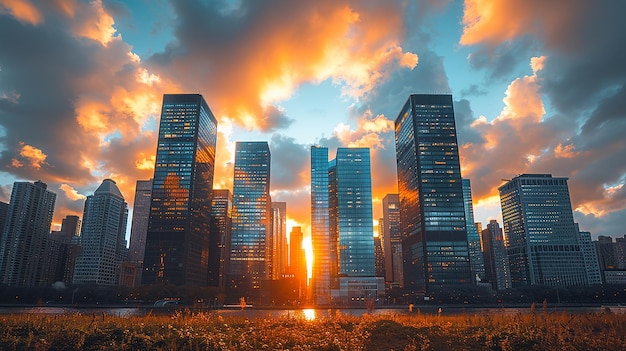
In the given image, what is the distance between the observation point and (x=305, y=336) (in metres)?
21.3

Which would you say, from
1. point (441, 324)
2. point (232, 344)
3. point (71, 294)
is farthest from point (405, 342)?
point (71, 294)

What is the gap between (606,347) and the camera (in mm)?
18641

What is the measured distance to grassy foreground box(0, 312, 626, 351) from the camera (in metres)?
18.2

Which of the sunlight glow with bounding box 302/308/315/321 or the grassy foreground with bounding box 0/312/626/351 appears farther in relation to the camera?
the sunlight glow with bounding box 302/308/315/321

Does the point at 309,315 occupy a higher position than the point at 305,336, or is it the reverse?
the point at 305,336

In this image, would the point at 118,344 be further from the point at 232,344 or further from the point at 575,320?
the point at 575,320

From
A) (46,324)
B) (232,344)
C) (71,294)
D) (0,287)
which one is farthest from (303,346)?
(0,287)

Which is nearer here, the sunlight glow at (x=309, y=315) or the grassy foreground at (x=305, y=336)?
the grassy foreground at (x=305, y=336)

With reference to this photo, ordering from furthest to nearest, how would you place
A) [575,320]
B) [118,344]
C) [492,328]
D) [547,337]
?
1. [575,320]
2. [492,328]
3. [547,337]
4. [118,344]

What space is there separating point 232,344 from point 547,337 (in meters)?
16.2

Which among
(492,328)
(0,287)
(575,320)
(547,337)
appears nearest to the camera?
(547,337)

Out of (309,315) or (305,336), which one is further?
(309,315)

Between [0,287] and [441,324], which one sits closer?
[441,324]

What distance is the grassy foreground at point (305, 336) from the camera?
18.2 meters
